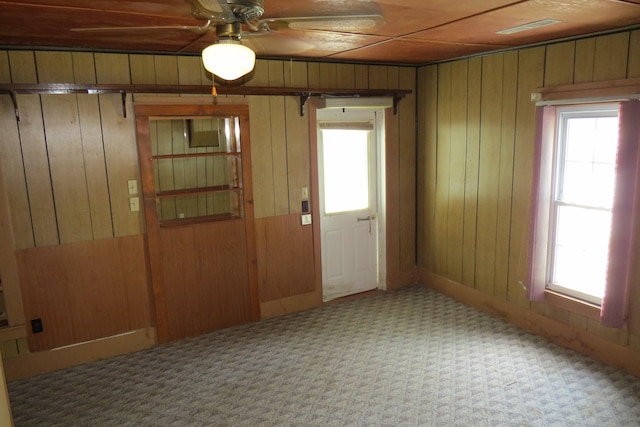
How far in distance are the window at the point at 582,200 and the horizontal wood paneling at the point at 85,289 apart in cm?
350

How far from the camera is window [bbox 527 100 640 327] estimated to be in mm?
3168

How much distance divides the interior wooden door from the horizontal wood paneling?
0.50ft

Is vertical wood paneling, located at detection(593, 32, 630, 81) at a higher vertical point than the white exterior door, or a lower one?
higher

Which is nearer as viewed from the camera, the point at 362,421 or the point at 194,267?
the point at 362,421

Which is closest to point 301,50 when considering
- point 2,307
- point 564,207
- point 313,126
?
point 313,126

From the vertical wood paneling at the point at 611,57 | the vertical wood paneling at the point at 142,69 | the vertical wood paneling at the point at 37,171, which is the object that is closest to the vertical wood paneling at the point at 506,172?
the vertical wood paneling at the point at 611,57

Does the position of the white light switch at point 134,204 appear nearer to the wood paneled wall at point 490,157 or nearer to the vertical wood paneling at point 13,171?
the vertical wood paneling at point 13,171

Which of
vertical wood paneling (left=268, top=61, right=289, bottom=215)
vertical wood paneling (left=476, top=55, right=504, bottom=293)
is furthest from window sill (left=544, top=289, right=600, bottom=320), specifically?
vertical wood paneling (left=268, top=61, right=289, bottom=215)

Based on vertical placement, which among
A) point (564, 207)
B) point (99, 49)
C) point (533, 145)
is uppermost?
point (99, 49)

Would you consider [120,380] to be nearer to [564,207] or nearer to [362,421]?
[362,421]

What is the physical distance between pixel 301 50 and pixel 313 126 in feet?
2.79

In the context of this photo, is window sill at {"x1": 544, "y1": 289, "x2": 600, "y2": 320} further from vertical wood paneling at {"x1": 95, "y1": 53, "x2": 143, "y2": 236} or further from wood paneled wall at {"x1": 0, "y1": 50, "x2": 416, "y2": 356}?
vertical wood paneling at {"x1": 95, "y1": 53, "x2": 143, "y2": 236}

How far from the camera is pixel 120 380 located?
11.6 feet

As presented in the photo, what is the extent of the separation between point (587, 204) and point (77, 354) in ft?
14.0
